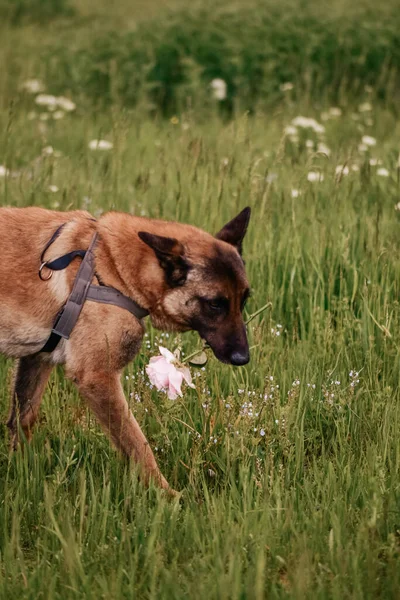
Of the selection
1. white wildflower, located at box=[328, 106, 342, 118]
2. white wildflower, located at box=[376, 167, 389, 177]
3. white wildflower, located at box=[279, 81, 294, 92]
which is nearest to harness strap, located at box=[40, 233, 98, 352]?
white wildflower, located at box=[376, 167, 389, 177]

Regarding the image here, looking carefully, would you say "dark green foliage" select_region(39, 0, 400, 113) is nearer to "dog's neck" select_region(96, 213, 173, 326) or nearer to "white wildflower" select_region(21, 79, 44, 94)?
"white wildflower" select_region(21, 79, 44, 94)

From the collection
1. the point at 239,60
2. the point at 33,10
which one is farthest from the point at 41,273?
the point at 33,10

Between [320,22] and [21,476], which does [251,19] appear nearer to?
[320,22]

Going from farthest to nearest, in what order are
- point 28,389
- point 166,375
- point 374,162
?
point 374,162
point 28,389
point 166,375

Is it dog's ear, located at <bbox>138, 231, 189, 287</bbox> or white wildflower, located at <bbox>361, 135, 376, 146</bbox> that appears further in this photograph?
white wildflower, located at <bbox>361, 135, 376, 146</bbox>

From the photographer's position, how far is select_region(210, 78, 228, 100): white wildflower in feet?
30.9

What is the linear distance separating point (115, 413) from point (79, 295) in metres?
0.55

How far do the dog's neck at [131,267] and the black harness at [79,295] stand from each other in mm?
59

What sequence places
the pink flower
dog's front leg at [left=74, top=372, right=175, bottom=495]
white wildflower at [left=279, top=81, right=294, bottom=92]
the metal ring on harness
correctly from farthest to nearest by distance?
white wildflower at [left=279, top=81, right=294, bottom=92], the metal ring on harness, dog's front leg at [left=74, top=372, right=175, bottom=495], the pink flower

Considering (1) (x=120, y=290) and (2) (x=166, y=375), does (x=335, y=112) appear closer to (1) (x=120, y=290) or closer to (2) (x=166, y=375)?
(1) (x=120, y=290)

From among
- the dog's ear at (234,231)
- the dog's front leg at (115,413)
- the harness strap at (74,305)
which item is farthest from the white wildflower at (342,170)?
the dog's front leg at (115,413)

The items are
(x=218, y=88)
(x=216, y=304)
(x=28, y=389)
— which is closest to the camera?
(x=216, y=304)

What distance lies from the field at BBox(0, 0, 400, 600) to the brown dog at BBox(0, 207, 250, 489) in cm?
23

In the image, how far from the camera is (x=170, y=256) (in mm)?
3732
